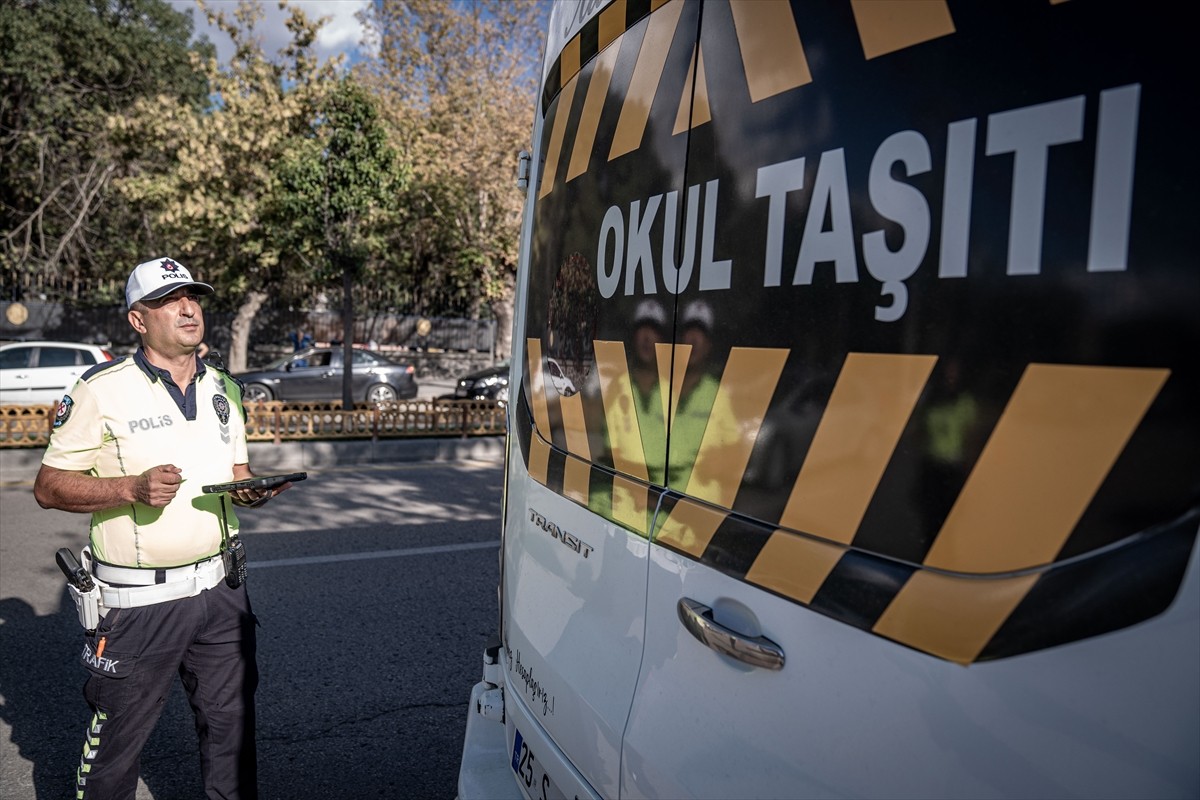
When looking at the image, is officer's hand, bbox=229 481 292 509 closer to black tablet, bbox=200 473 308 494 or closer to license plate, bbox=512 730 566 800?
black tablet, bbox=200 473 308 494

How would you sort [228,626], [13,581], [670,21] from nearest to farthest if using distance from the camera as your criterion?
[670,21], [228,626], [13,581]

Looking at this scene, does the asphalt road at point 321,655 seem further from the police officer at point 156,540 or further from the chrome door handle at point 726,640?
the chrome door handle at point 726,640

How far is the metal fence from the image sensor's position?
32.6 feet

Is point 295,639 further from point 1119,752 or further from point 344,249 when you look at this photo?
Answer: point 344,249

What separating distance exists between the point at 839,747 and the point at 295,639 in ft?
13.0

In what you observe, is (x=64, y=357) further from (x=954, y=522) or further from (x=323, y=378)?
(x=954, y=522)

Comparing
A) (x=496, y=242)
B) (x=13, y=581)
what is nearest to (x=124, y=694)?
(x=13, y=581)

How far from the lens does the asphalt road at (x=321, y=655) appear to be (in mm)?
3281

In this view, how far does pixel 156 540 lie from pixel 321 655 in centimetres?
208

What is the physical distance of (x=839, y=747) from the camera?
1.19 meters

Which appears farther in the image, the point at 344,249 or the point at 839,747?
the point at 344,249

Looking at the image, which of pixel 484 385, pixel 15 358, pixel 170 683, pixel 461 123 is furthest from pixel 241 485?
pixel 461 123

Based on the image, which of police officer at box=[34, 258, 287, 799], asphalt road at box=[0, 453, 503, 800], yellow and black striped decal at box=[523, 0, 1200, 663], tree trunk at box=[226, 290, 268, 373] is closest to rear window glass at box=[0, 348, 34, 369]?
asphalt road at box=[0, 453, 503, 800]

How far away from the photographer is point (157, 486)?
7.79ft
